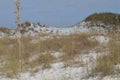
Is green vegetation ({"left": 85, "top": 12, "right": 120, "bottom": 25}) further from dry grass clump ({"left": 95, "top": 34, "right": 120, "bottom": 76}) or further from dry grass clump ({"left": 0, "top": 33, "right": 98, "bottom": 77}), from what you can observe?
dry grass clump ({"left": 95, "top": 34, "right": 120, "bottom": 76})

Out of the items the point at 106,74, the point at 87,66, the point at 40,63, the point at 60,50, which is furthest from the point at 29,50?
the point at 106,74

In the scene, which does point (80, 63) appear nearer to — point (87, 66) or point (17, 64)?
point (87, 66)

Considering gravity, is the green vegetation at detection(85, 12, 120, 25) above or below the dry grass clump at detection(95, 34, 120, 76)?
above

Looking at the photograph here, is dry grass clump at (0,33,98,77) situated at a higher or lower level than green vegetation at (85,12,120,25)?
lower

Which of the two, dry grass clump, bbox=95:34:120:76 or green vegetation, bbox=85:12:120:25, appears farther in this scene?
green vegetation, bbox=85:12:120:25

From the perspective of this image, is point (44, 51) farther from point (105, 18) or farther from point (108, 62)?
point (105, 18)

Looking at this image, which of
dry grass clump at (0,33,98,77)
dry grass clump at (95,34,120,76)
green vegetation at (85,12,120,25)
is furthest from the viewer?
green vegetation at (85,12,120,25)

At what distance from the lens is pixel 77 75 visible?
7523 mm

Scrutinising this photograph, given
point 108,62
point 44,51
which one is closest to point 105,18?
point 44,51

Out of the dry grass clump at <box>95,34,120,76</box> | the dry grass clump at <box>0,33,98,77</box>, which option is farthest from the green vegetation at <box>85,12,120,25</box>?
the dry grass clump at <box>95,34,120,76</box>

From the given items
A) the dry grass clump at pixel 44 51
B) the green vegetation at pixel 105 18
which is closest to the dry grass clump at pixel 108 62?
the dry grass clump at pixel 44 51

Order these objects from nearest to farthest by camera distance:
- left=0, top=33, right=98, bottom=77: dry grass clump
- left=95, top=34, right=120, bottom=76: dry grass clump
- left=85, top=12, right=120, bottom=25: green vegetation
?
left=95, top=34, right=120, bottom=76: dry grass clump < left=0, top=33, right=98, bottom=77: dry grass clump < left=85, top=12, right=120, bottom=25: green vegetation

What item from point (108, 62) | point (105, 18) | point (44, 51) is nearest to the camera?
point (108, 62)

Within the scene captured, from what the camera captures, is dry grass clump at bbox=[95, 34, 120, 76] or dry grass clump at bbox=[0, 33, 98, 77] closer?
dry grass clump at bbox=[95, 34, 120, 76]
